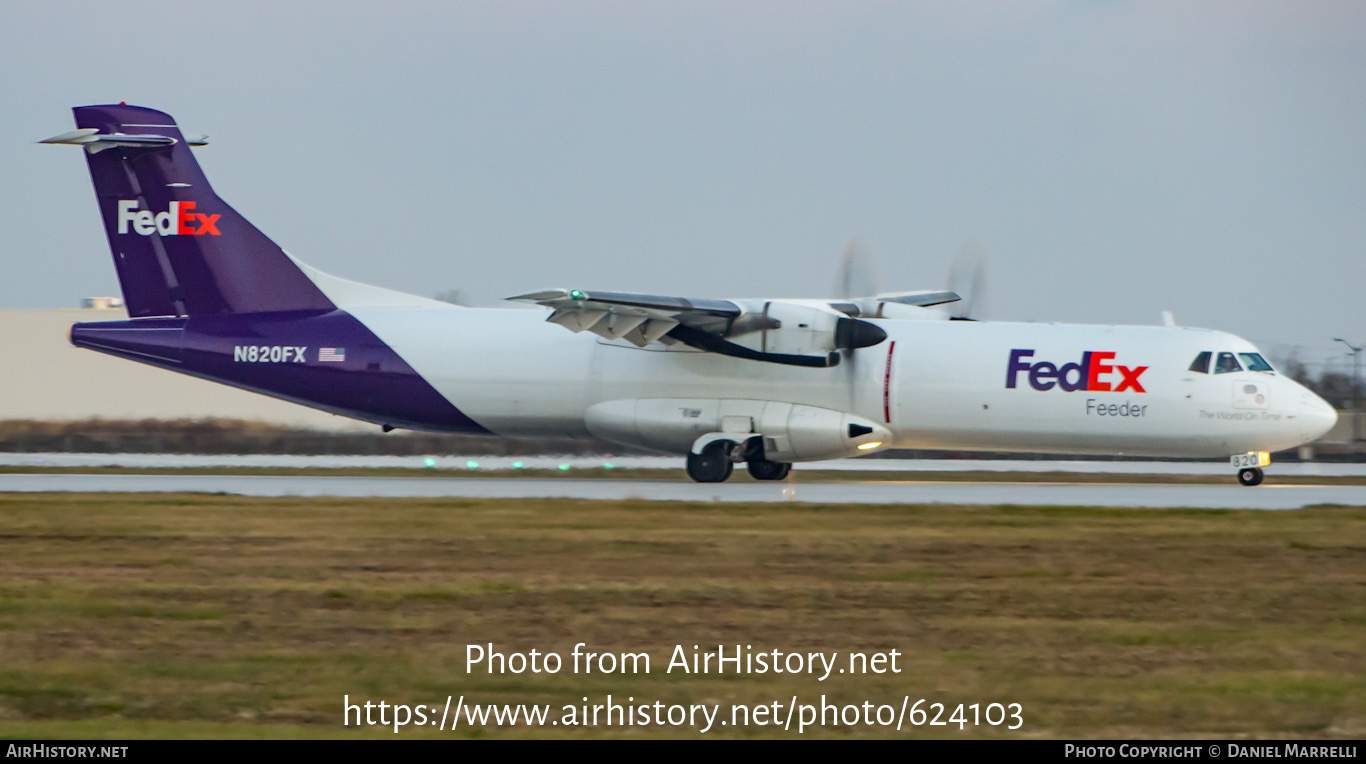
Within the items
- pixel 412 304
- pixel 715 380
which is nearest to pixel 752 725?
pixel 715 380

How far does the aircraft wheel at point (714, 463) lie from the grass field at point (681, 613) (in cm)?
532

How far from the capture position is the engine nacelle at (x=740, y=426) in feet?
69.8

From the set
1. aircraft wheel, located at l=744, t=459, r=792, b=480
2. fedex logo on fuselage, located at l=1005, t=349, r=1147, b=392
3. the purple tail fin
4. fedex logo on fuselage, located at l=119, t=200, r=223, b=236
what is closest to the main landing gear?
aircraft wheel, located at l=744, t=459, r=792, b=480

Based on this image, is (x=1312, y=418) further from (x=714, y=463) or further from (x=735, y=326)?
(x=714, y=463)

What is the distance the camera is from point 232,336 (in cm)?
2277

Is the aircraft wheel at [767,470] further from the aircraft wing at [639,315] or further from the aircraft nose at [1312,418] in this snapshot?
the aircraft nose at [1312,418]

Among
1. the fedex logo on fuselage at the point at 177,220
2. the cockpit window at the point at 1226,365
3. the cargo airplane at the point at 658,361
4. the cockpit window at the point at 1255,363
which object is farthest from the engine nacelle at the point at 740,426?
the fedex logo on fuselage at the point at 177,220

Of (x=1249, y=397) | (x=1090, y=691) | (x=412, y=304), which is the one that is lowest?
(x=1090, y=691)

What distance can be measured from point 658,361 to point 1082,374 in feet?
21.3

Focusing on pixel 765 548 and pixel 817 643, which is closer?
pixel 817 643

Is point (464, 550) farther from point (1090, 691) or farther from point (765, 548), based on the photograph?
point (1090, 691)

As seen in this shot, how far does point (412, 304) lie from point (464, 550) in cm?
1135

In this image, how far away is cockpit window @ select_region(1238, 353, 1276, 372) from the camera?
20.3 meters

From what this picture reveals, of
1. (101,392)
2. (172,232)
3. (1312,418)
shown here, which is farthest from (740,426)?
(101,392)
